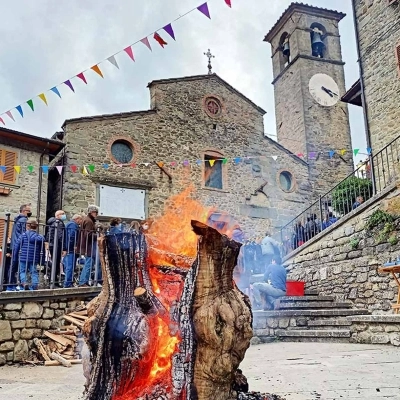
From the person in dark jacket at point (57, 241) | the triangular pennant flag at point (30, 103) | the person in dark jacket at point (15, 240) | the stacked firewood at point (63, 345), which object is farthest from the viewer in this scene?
the triangular pennant flag at point (30, 103)

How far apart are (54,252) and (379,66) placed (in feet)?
35.7

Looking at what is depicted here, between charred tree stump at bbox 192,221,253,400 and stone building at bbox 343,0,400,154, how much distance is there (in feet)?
35.6

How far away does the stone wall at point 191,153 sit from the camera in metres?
16.5

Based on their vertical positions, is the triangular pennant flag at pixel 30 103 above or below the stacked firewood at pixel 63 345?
above

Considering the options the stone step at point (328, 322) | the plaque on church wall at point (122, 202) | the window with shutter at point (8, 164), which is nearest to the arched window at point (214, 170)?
the plaque on church wall at point (122, 202)

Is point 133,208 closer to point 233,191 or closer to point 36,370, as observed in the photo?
point 233,191

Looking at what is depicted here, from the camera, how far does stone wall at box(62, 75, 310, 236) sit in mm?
16453

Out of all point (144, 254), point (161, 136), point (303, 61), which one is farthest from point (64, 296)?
point (303, 61)

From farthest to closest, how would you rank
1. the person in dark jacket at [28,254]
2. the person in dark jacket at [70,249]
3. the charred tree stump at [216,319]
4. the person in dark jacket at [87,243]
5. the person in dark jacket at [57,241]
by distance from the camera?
the person in dark jacket at [87,243]
the person in dark jacket at [70,249]
the person in dark jacket at [57,241]
the person in dark jacket at [28,254]
the charred tree stump at [216,319]

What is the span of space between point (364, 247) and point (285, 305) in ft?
8.27

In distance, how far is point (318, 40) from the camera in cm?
2302

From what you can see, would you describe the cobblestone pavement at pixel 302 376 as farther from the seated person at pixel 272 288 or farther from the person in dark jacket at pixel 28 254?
the seated person at pixel 272 288

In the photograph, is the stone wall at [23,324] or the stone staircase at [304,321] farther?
the stone staircase at [304,321]

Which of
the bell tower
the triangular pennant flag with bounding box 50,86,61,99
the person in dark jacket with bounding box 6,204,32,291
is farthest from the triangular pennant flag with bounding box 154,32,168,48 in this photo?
the bell tower
